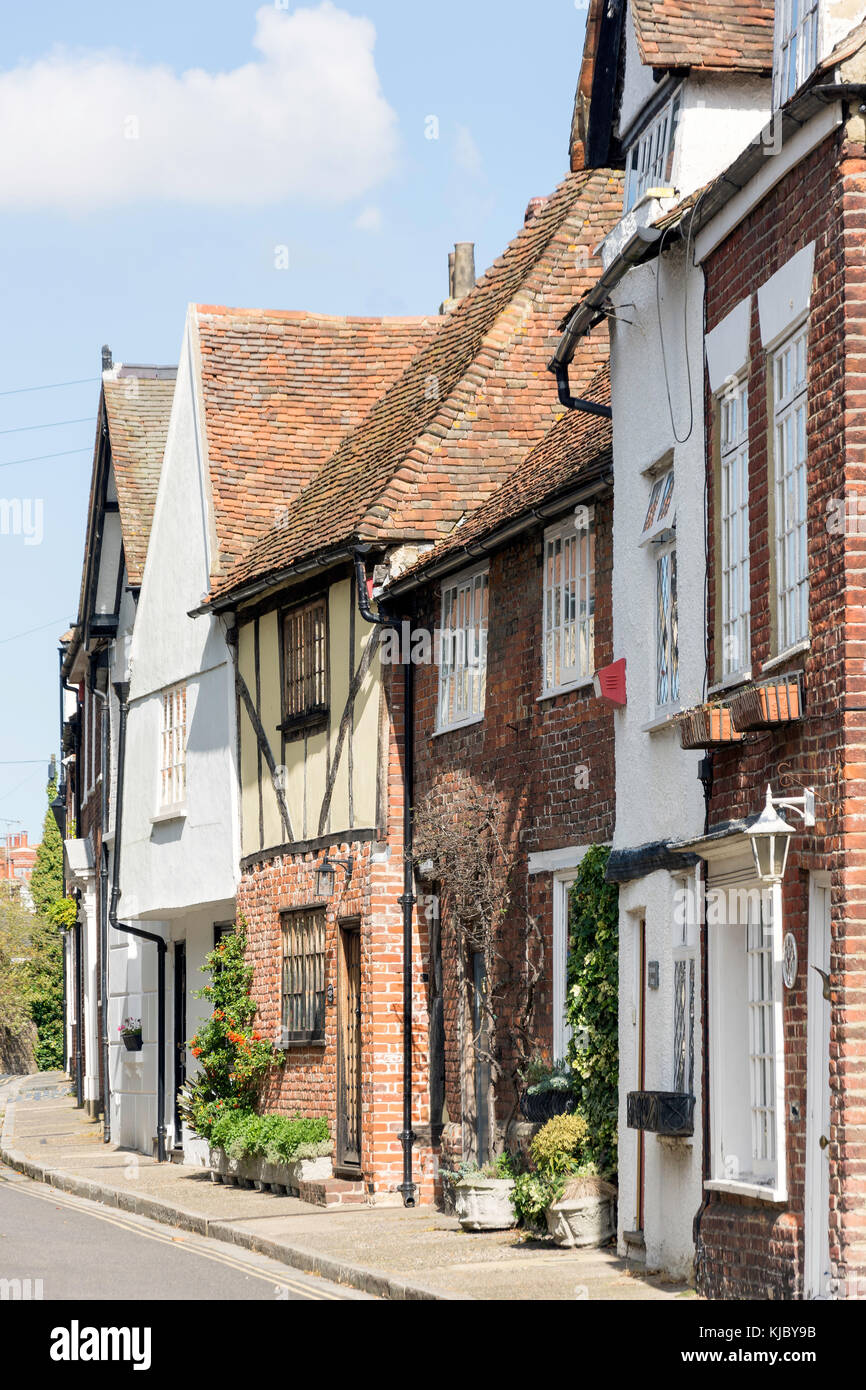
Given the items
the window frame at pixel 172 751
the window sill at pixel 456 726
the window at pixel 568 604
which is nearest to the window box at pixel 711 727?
the window at pixel 568 604

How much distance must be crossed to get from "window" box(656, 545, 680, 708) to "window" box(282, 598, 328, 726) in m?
6.79

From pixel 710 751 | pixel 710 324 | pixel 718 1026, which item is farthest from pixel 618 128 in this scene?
pixel 718 1026

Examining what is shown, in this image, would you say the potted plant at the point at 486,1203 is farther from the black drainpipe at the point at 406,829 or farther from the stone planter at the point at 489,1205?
the black drainpipe at the point at 406,829

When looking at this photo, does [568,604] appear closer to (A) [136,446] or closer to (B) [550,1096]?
(B) [550,1096]

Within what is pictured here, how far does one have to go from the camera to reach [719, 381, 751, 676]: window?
11.3 m

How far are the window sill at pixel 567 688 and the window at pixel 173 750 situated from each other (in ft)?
28.8

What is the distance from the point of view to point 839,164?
31.3 feet

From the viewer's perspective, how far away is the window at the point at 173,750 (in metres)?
23.7

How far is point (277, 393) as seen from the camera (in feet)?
78.5

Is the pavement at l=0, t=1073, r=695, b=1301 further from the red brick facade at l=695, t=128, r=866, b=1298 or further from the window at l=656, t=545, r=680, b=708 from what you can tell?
the window at l=656, t=545, r=680, b=708

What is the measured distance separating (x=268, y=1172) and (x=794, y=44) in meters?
12.3

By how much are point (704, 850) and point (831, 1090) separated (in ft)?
6.97

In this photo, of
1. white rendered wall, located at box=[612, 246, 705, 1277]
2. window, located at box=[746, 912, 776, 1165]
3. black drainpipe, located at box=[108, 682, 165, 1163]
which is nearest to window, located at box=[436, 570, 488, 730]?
white rendered wall, located at box=[612, 246, 705, 1277]
